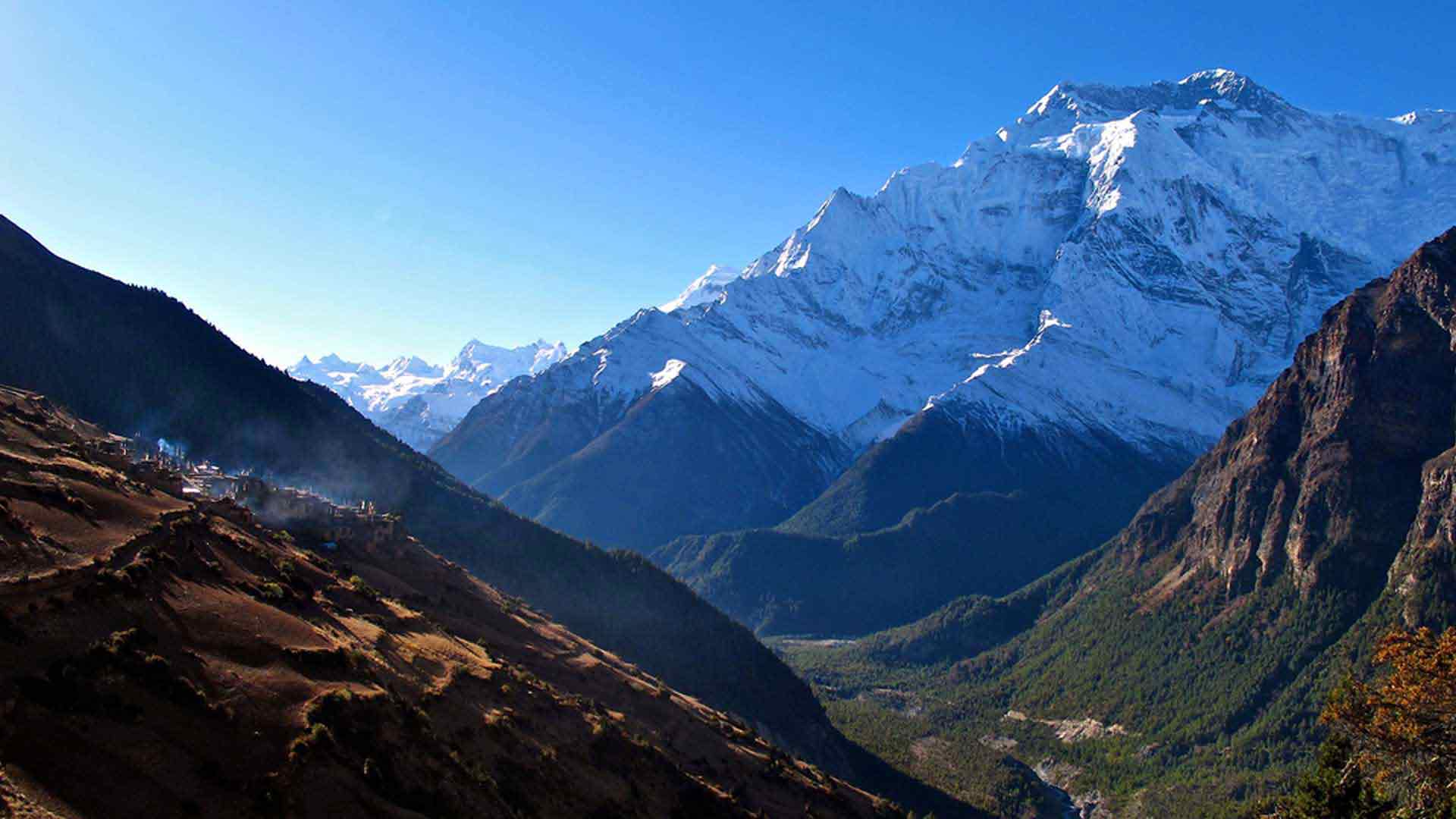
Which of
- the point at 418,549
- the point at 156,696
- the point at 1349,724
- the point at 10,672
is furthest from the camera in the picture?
the point at 418,549

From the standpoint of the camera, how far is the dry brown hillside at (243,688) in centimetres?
4666

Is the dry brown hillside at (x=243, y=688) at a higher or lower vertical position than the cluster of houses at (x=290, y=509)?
lower

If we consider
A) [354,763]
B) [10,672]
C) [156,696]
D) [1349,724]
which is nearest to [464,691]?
[354,763]

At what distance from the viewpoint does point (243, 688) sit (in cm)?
5506

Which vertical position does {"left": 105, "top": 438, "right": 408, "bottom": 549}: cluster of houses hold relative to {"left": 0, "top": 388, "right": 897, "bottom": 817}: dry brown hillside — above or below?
above

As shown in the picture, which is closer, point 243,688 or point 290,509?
point 243,688

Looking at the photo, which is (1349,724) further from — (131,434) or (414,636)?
(131,434)

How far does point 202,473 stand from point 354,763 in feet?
251

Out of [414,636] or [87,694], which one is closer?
[87,694]

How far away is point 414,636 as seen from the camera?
86.4 metres

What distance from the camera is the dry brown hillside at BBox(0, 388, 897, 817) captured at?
153 ft

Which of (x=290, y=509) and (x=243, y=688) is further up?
(x=290, y=509)

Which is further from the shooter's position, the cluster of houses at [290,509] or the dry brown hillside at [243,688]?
the cluster of houses at [290,509]

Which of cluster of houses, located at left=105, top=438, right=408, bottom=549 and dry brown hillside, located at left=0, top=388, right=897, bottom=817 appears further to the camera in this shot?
cluster of houses, located at left=105, top=438, right=408, bottom=549
